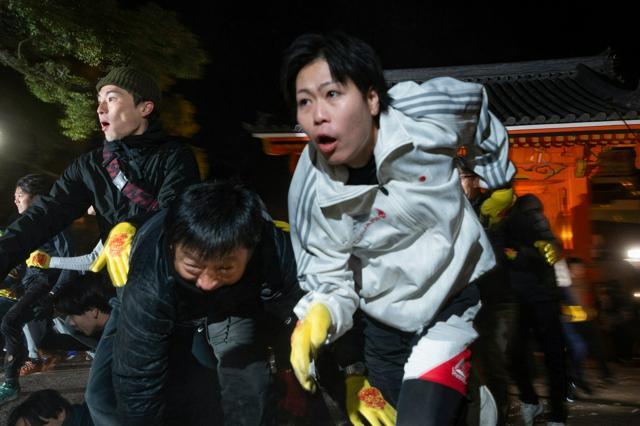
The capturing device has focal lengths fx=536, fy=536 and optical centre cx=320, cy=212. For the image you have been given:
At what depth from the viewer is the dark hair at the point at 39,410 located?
3422 millimetres

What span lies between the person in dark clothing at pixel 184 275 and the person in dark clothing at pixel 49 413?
1416mm

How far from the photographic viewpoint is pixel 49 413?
3.45m

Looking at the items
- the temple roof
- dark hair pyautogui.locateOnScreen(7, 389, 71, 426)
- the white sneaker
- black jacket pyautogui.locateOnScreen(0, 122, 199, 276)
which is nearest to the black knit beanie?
black jacket pyautogui.locateOnScreen(0, 122, 199, 276)

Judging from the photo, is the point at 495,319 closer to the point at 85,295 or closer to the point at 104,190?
the point at 104,190

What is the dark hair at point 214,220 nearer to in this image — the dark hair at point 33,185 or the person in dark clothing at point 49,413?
the person in dark clothing at point 49,413

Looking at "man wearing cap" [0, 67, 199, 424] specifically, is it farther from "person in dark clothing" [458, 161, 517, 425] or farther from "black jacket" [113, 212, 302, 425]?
"person in dark clothing" [458, 161, 517, 425]

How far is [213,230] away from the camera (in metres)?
2.07

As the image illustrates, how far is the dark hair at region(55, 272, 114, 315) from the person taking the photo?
14.4 ft

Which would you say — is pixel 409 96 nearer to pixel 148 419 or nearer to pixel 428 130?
pixel 428 130

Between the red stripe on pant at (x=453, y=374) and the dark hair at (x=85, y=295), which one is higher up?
the red stripe on pant at (x=453, y=374)

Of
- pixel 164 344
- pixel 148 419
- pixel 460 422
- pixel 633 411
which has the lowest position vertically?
pixel 633 411

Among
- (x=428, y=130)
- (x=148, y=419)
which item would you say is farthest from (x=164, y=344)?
(x=428, y=130)

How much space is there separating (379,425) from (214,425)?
1114 millimetres

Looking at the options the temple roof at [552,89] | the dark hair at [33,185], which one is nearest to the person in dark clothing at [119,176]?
the dark hair at [33,185]
